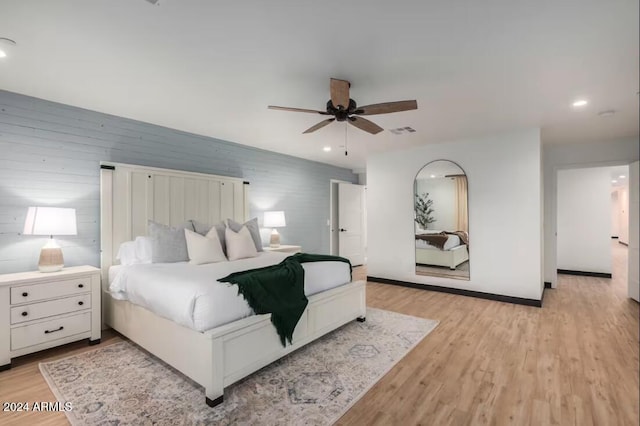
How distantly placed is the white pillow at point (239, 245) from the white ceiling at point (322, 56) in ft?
4.39

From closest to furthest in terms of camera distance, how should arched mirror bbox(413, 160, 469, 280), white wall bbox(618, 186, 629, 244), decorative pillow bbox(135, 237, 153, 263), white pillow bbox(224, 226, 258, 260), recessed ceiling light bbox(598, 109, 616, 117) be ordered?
1. recessed ceiling light bbox(598, 109, 616, 117)
2. decorative pillow bbox(135, 237, 153, 263)
3. white pillow bbox(224, 226, 258, 260)
4. white wall bbox(618, 186, 629, 244)
5. arched mirror bbox(413, 160, 469, 280)

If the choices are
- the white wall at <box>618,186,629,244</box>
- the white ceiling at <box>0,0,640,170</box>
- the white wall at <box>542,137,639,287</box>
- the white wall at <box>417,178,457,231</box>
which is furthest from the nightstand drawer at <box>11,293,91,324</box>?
the white wall at <box>618,186,629,244</box>

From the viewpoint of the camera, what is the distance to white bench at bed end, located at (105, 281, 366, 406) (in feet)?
6.68

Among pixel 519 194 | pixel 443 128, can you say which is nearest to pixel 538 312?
pixel 519 194

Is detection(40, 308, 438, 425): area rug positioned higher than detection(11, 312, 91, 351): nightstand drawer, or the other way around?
detection(11, 312, 91, 351): nightstand drawer

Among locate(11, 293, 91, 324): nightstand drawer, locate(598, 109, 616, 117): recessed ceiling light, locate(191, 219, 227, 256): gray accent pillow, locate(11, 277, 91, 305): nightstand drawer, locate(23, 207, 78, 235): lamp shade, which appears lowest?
→ locate(11, 293, 91, 324): nightstand drawer

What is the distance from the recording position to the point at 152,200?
371 centimetres

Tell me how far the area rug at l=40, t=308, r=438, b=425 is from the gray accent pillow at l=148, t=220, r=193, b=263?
856 mm

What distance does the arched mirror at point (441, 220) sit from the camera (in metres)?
4.56

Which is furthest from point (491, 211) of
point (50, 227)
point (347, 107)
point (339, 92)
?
point (50, 227)

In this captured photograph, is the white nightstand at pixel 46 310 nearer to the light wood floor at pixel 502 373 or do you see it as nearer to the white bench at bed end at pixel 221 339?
the light wood floor at pixel 502 373

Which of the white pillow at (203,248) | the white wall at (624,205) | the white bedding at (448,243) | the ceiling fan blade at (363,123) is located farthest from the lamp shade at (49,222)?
the white wall at (624,205)

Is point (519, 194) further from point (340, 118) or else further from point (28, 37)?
point (28, 37)

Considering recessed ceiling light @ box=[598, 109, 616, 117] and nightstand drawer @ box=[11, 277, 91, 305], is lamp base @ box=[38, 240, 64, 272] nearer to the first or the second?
nightstand drawer @ box=[11, 277, 91, 305]
